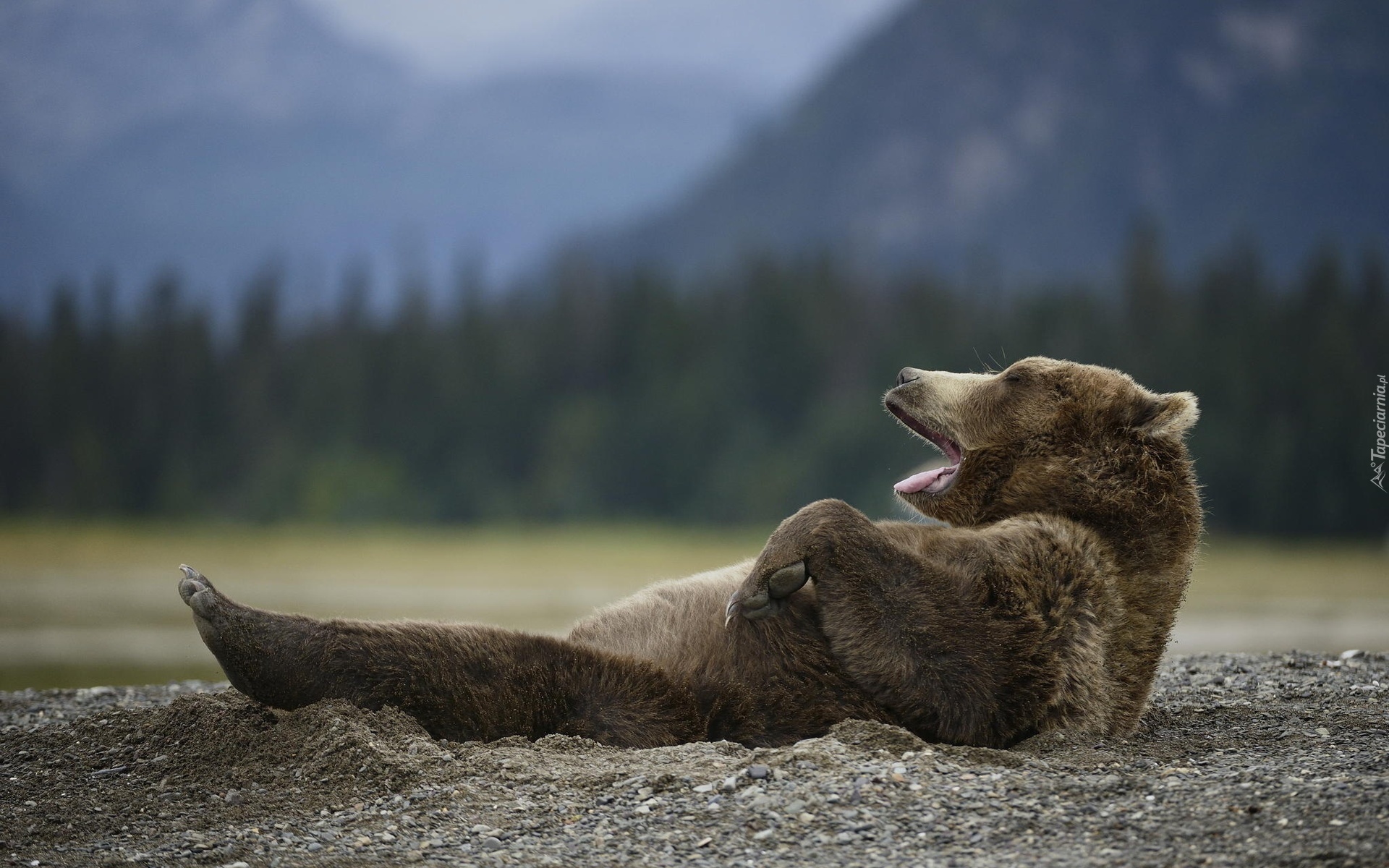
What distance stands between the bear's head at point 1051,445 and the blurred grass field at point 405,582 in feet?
12.1

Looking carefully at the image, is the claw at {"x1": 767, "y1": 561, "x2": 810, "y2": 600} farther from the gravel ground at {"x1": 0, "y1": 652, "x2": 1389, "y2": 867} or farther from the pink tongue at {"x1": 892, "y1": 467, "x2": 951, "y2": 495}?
the pink tongue at {"x1": 892, "y1": 467, "x2": 951, "y2": 495}

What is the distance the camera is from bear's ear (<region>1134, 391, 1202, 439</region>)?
21.5 feet

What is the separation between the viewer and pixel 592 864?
15.6 ft

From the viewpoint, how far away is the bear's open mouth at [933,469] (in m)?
6.95

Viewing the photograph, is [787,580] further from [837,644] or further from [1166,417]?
[1166,417]

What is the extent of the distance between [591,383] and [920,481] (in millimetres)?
78535

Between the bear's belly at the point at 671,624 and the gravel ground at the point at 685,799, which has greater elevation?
the bear's belly at the point at 671,624

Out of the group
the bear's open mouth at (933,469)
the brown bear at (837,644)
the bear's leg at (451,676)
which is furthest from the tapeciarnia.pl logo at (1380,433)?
the bear's leg at (451,676)

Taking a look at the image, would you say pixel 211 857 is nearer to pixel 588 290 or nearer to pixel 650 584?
pixel 650 584

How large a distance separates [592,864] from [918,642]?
179cm

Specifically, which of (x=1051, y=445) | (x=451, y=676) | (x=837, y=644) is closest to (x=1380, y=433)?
(x=1051, y=445)

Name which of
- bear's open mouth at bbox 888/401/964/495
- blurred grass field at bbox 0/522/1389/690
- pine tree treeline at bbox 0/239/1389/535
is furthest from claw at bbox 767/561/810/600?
pine tree treeline at bbox 0/239/1389/535

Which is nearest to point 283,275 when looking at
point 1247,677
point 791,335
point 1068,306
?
point 791,335

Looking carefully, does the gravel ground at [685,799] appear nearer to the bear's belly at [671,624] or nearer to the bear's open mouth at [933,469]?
the bear's belly at [671,624]
